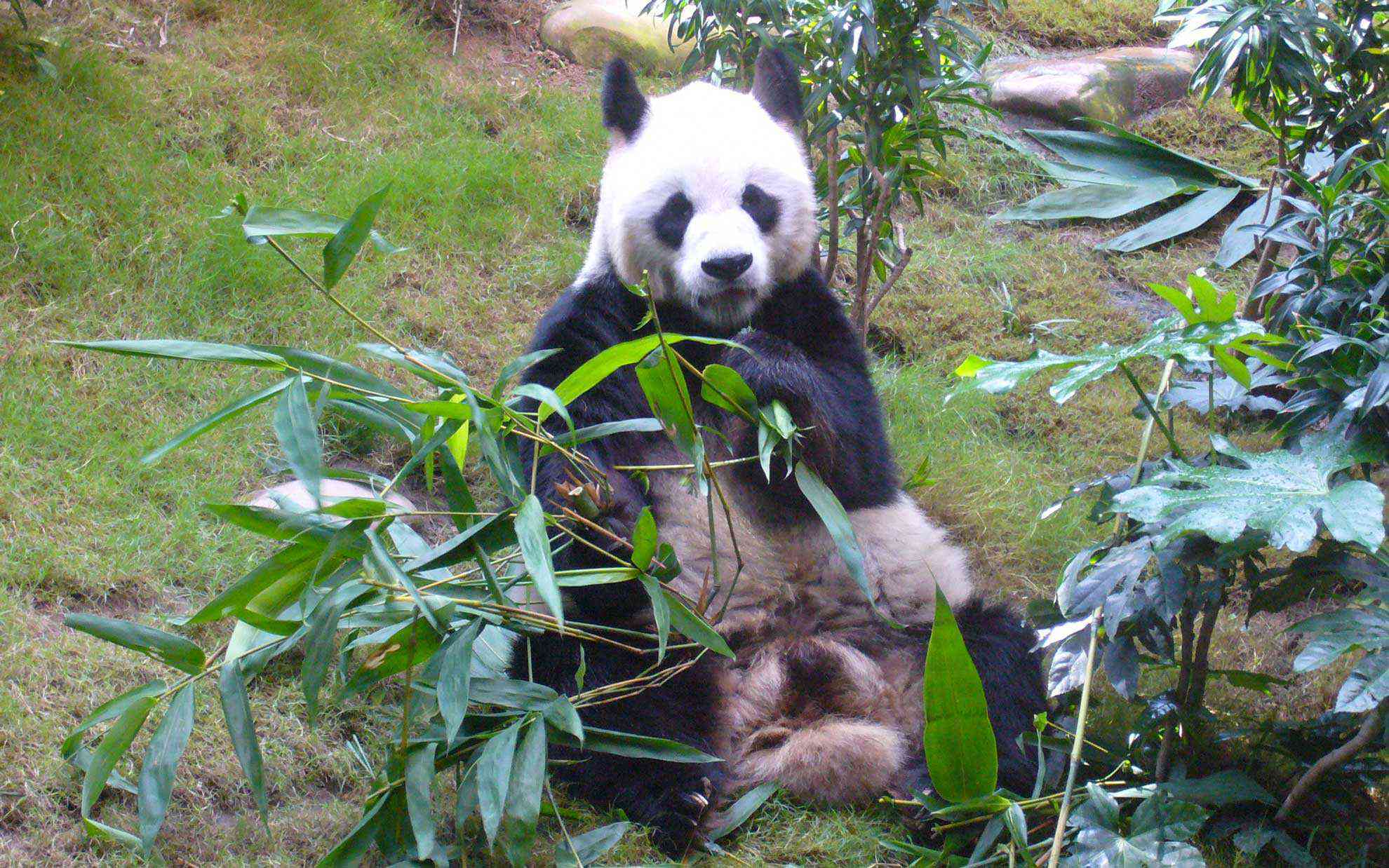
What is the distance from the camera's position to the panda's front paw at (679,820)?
2443mm

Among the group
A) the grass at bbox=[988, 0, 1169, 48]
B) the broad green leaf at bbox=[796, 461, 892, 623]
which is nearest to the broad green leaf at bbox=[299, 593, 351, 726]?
the broad green leaf at bbox=[796, 461, 892, 623]

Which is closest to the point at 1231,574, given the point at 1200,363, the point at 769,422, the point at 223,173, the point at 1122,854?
the point at 1200,363

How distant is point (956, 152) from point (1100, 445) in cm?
212

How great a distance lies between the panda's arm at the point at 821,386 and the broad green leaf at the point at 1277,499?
0.95 meters

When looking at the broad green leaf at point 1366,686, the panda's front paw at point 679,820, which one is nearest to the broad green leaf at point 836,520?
the panda's front paw at point 679,820

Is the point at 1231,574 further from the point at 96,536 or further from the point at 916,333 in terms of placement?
the point at 96,536

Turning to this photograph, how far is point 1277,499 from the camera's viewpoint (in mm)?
1816

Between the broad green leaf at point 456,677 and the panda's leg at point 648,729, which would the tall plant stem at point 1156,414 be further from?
the broad green leaf at point 456,677

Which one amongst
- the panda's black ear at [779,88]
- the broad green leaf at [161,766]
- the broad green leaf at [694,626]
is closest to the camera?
the broad green leaf at [161,766]

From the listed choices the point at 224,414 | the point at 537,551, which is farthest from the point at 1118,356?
the point at 224,414

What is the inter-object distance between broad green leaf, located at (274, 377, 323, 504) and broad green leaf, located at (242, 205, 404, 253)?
27cm

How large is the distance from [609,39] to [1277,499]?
4868 millimetres

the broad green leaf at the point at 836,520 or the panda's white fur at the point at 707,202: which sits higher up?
the panda's white fur at the point at 707,202

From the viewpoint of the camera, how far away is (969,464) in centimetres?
396
